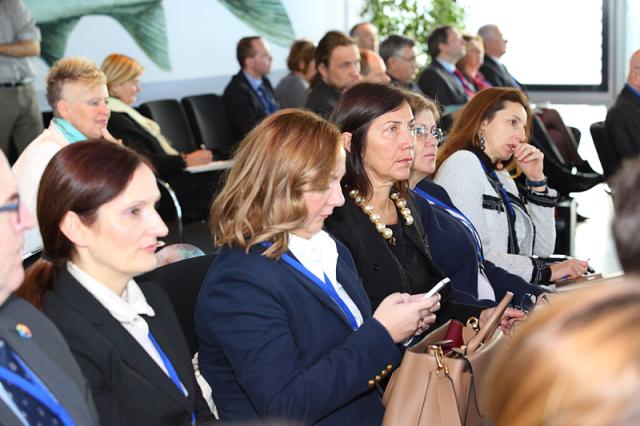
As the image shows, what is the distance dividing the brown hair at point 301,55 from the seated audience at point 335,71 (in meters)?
1.46

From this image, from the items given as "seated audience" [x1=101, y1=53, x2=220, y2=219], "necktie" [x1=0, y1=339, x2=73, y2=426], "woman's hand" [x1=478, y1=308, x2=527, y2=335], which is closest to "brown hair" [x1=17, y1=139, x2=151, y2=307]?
"necktie" [x1=0, y1=339, x2=73, y2=426]

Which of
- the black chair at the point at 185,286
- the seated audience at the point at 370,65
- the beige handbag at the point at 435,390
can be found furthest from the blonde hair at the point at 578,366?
the seated audience at the point at 370,65

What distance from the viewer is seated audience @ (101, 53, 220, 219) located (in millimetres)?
5730

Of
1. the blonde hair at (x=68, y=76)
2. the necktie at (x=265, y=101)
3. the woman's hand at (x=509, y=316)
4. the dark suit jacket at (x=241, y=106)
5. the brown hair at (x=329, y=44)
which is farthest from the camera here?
the necktie at (x=265, y=101)

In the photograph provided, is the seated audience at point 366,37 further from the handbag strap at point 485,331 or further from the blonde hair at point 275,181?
the blonde hair at point 275,181

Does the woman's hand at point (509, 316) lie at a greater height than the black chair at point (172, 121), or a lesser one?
greater

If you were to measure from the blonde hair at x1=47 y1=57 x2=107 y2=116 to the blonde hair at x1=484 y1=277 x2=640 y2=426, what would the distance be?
143 inches

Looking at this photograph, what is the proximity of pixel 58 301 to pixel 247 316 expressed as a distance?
0.42 metres

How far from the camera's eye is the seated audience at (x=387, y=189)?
2740 millimetres

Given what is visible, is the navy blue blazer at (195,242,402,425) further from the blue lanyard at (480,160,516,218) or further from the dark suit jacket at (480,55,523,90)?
the dark suit jacket at (480,55,523,90)

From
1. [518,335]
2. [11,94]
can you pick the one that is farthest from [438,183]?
[11,94]

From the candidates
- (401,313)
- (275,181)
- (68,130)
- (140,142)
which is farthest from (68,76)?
(401,313)

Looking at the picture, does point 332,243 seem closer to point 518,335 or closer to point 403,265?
point 403,265

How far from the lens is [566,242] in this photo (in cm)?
458
